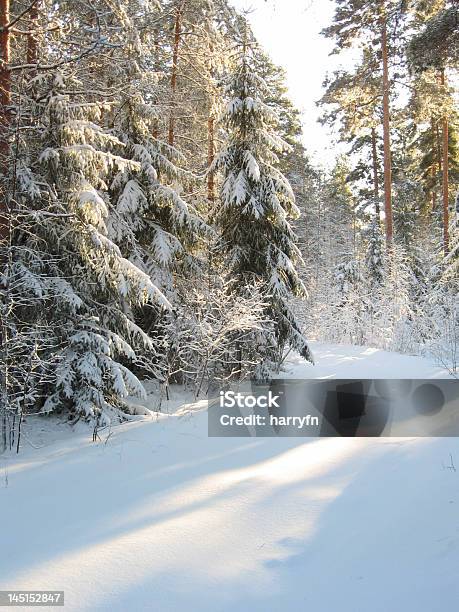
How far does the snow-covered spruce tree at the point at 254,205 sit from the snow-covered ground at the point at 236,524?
3920 millimetres

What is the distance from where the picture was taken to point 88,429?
5914 mm

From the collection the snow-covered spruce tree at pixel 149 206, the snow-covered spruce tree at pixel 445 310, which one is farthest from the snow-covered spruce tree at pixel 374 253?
the snow-covered spruce tree at pixel 149 206

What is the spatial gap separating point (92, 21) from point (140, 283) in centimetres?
603

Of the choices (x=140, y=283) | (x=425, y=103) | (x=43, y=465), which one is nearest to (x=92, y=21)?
(x=140, y=283)

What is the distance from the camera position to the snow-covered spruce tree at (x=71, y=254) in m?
5.80

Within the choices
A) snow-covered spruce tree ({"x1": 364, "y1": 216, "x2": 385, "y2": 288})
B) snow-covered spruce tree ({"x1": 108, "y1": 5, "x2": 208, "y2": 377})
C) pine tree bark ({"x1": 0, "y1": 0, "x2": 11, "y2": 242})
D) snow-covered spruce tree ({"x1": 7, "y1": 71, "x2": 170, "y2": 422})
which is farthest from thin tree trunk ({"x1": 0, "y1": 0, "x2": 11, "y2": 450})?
snow-covered spruce tree ({"x1": 364, "y1": 216, "x2": 385, "y2": 288})

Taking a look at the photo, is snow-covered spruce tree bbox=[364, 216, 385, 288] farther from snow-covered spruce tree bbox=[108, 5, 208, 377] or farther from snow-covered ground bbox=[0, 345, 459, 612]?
snow-covered ground bbox=[0, 345, 459, 612]

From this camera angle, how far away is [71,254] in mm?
6148

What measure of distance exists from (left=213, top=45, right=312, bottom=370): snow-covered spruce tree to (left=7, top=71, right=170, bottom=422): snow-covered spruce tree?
2922mm

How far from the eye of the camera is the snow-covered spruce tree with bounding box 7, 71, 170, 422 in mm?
5801

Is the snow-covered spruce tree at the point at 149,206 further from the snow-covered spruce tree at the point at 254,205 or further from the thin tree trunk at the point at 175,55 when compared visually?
the thin tree trunk at the point at 175,55

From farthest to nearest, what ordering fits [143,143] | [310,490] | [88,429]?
[143,143]
[88,429]
[310,490]

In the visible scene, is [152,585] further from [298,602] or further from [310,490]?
[310,490]

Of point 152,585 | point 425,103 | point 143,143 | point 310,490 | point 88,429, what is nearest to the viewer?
point 152,585
